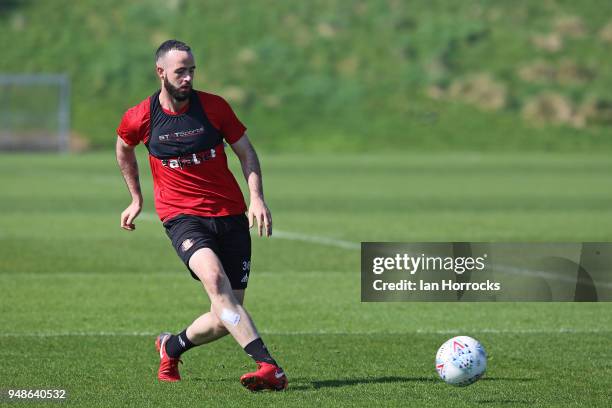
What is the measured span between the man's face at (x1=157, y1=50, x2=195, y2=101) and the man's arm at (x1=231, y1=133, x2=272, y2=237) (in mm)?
519

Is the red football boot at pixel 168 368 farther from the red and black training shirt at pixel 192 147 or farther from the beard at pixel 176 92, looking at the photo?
the beard at pixel 176 92

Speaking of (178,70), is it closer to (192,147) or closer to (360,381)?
(192,147)

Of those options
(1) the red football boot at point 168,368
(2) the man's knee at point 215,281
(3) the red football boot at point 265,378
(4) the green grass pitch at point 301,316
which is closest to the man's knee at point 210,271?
(2) the man's knee at point 215,281

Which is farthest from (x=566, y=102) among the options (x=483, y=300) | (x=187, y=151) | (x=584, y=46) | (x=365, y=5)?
(x=187, y=151)

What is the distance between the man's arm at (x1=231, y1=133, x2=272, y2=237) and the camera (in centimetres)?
806

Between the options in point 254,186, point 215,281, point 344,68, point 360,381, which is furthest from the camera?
point 344,68

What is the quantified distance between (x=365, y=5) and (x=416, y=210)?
52573 millimetres

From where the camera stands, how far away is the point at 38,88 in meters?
65.5

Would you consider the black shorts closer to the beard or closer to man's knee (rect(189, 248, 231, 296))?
man's knee (rect(189, 248, 231, 296))

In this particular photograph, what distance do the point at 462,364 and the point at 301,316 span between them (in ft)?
13.1

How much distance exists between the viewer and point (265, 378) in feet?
26.0

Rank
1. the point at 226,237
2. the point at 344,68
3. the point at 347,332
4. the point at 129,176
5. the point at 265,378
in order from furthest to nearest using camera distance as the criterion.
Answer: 1. the point at 344,68
2. the point at 347,332
3. the point at 129,176
4. the point at 226,237
5. the point at 265,378

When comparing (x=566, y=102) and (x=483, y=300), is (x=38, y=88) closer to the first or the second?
(x=566, y=102)

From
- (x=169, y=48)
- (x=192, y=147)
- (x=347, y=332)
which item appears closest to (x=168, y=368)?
(x=192, y=147)
